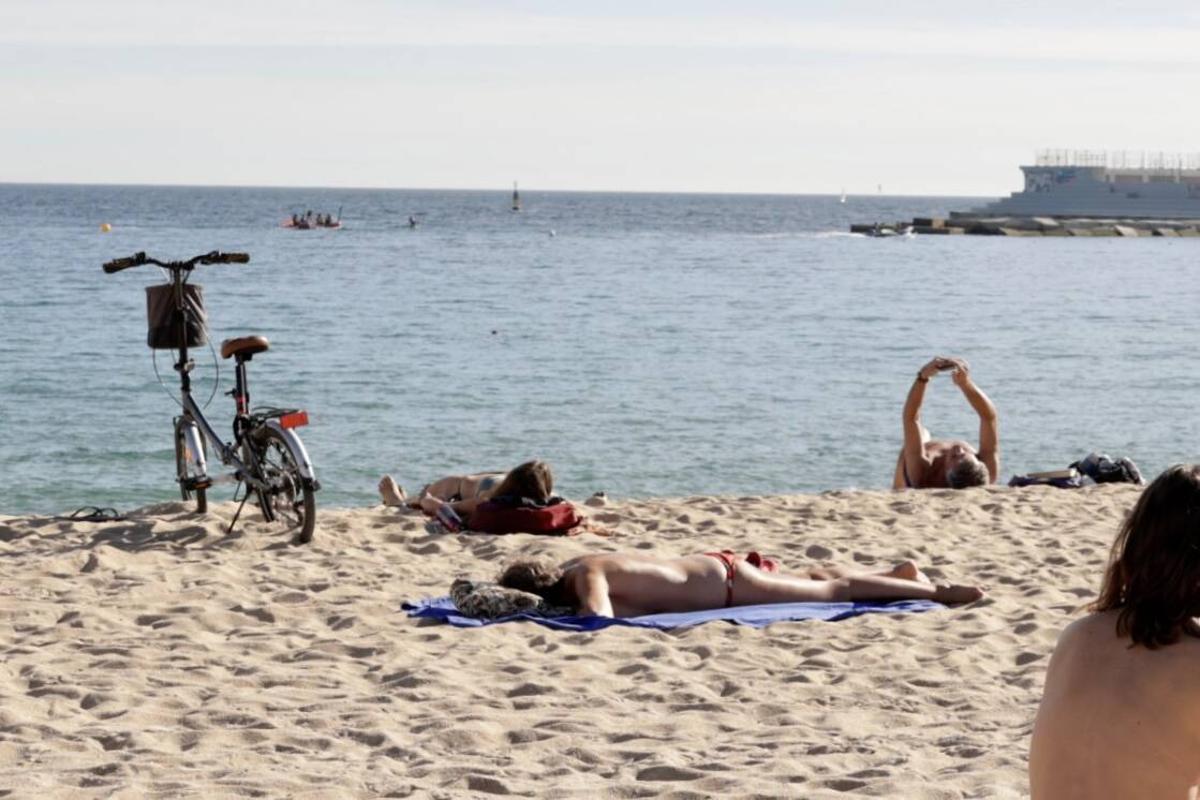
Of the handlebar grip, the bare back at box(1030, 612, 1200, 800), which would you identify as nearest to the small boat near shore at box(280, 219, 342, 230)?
the handlebar grip

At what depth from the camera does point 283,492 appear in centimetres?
917

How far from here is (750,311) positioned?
1473 inches

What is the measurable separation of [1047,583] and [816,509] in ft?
8.54

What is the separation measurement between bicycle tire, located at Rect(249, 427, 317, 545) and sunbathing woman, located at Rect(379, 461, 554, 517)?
0.88 metres

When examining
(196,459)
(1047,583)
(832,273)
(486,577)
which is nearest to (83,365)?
(196,459)

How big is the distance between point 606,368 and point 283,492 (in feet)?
51.9

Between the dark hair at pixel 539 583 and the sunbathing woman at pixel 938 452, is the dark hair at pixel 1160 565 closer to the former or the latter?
the dark hair at pixel 539 583

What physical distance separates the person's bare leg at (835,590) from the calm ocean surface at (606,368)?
7.47m

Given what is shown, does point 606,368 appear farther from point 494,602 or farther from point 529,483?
point 494,602

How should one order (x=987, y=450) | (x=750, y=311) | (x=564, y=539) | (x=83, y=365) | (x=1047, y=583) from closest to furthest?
(x=1047, y=583) < (x=564, y=539) < (x=987, y=450) < (x=83, y=365) < (x=750, y=311)

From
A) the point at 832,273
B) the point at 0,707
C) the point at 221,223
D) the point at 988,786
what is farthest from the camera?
the point at 221,223

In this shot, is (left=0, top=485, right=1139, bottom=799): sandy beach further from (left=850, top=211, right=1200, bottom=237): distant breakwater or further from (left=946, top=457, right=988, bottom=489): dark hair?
(left=850, top=211, right=1200, bottom=237): distant breakwater

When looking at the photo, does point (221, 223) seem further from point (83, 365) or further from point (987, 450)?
point (987, 450)

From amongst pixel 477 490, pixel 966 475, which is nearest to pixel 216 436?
pixel 477 490
